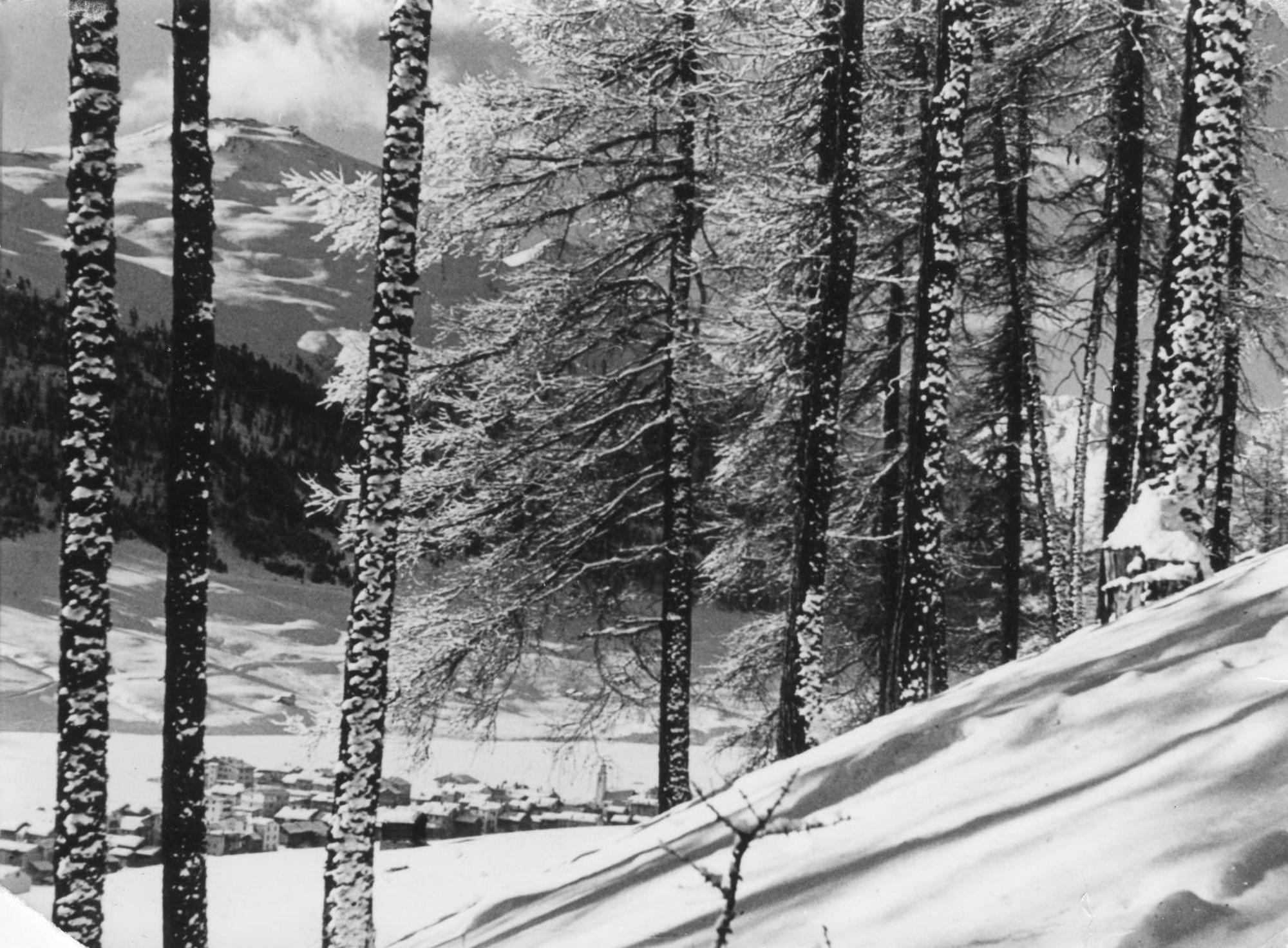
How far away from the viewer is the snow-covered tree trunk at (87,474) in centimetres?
620

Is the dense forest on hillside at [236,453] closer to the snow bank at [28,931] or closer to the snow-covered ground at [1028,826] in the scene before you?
the snow bank at [28,931]

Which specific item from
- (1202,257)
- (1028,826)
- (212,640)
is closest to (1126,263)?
(1202,257)

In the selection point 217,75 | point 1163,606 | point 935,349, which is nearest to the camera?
point 1163,606

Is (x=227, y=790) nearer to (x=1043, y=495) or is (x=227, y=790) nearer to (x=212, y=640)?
(x=212, y=640)

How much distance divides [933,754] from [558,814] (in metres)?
16.6

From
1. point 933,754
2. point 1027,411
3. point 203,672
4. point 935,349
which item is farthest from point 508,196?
point 933,754

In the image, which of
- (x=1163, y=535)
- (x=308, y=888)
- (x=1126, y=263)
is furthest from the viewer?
(x=308, y=888)

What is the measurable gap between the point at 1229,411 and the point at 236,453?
Answer: 3837 centimetres

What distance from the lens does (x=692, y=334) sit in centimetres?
1152

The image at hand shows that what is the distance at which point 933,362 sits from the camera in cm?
831

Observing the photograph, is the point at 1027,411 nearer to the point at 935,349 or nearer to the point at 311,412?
the point at 935,349

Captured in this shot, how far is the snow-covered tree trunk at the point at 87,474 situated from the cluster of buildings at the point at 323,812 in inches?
292

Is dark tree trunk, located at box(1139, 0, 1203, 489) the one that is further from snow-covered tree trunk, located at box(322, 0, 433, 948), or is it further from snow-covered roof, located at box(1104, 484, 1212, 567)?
snow-covered tree trunk, located at box(322, 0, 433, 948)

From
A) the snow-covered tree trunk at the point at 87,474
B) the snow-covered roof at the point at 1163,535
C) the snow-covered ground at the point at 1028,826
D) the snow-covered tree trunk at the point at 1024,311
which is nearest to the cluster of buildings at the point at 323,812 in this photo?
the snow-covered tree trunk at the point at 1024,311
